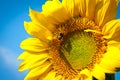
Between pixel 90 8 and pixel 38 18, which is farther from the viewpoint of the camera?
pixel 38 18

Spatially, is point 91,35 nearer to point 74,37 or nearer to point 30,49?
point 74,37

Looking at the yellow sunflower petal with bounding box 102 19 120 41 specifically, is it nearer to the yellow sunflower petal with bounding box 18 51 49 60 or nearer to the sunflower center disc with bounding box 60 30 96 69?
the sunflower center disc with bounding box 60 30 96 69

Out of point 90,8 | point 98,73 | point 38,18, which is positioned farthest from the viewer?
point 38,18

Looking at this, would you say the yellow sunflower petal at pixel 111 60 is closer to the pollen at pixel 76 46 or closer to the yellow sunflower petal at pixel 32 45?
the pollen at pixel 76 46

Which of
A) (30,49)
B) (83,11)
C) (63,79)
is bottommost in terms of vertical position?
(63,79)

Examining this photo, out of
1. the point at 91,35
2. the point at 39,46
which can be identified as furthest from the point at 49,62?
the point at 91,35

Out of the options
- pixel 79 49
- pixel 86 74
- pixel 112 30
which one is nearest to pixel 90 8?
pixel 112 30

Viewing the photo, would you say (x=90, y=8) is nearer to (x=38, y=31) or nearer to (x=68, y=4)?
(x=68, y=4)
